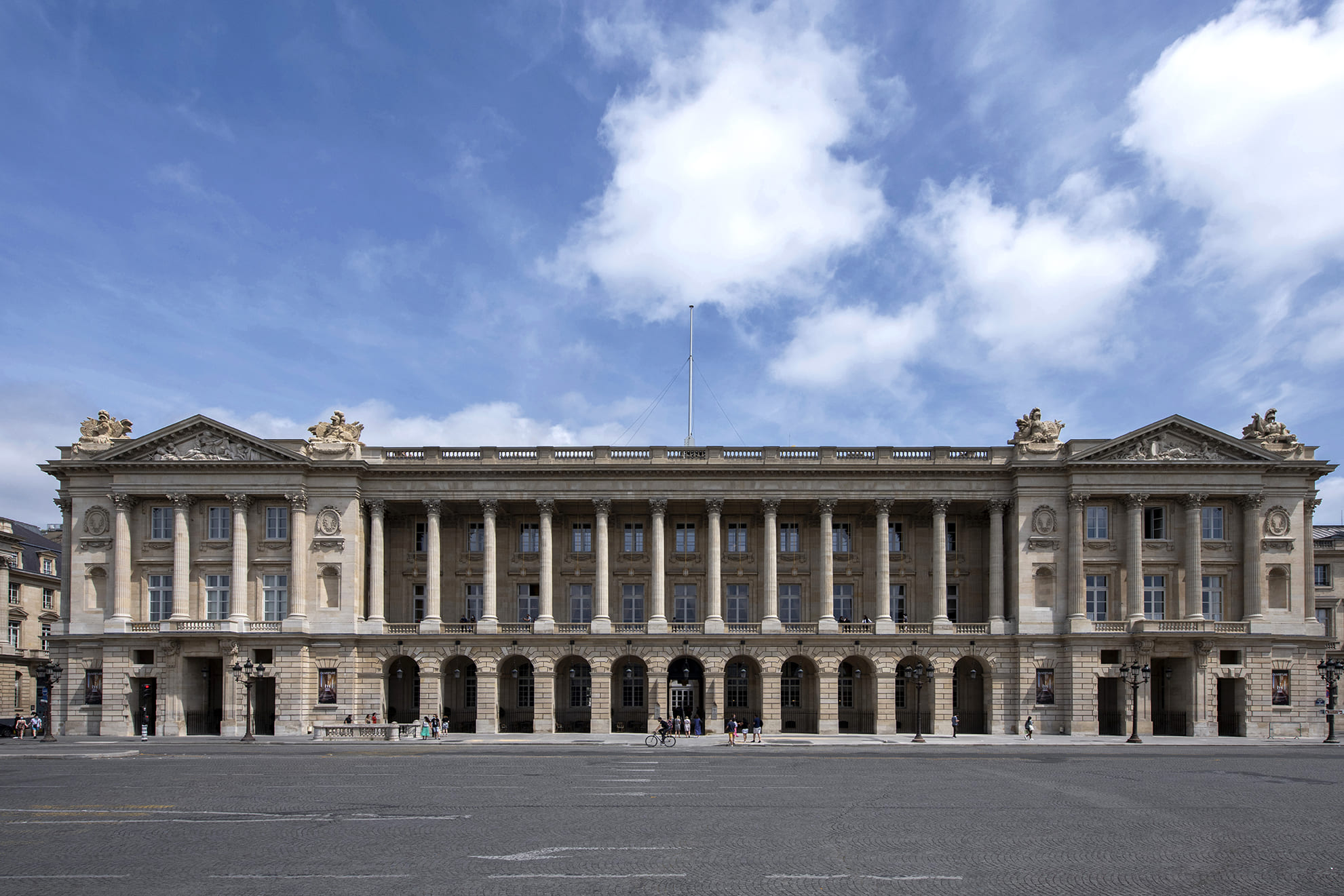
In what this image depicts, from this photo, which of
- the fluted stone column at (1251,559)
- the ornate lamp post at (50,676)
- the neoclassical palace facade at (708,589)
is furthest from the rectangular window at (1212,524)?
the ornate lamp post at (50,676)

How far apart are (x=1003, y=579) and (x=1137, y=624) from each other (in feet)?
26.1

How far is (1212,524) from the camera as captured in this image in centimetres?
6488

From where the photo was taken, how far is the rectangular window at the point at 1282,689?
62750 millimetres

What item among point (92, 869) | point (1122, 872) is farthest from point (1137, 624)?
point (92, 869)

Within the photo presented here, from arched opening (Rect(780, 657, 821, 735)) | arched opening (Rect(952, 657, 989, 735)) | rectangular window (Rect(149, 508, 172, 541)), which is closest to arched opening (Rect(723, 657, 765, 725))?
arched opening (Rect(780, 657, 821, 735))

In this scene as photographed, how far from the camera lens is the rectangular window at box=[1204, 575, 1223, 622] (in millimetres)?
64562

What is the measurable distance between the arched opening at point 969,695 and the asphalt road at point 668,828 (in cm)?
2588

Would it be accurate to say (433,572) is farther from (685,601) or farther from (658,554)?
(685,601)

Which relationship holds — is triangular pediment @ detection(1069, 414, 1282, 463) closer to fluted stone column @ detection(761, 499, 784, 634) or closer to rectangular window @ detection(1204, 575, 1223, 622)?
rectangular window @ detection(1204, 575, 1223, 622)

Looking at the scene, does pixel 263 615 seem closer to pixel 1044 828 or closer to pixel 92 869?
pixel 92 869

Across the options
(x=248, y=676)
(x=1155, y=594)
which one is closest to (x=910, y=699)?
(x=1155, y=594)

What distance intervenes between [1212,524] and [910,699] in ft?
69.1

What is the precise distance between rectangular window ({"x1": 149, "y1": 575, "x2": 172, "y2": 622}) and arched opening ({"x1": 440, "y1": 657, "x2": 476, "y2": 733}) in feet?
56.5

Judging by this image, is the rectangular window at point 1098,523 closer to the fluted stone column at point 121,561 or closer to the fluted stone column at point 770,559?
the fluted stone column at point 770,559
